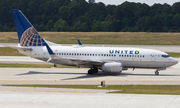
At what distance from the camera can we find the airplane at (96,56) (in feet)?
124

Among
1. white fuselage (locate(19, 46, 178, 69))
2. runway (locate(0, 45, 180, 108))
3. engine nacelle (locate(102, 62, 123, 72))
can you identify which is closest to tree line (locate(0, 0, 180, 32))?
white fuselage (locate(19, 46, 178, 69))

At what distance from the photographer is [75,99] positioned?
21438 mm

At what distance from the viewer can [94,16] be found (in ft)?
562

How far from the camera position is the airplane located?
37.7 meters

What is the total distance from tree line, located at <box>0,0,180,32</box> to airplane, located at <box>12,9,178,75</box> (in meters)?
111

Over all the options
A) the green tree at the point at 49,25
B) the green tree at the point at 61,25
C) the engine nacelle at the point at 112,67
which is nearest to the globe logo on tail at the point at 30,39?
the engine nacelle at the point at 112,67

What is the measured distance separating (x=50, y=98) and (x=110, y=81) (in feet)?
40.0

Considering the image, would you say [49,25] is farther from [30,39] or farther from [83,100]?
[83,100]

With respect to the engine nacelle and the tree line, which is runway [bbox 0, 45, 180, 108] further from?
the tree line

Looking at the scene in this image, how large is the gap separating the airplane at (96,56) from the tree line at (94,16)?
364ft

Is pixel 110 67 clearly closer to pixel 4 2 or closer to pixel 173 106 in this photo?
pixel 173 106

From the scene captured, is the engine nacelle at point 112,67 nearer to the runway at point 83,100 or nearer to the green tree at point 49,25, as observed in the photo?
the runway at point 83,100

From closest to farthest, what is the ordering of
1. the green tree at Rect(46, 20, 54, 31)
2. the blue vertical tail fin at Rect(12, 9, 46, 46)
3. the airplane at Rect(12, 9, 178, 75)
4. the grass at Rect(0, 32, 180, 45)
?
the airplane at Rect(12, 9, 178, 75) < the blue vertical tail fin at Rect(12, 9, 46, 46) < the grass at Rect(0, 32, 180, 45) < the green tree at Rect(46, 20, 54, 31)

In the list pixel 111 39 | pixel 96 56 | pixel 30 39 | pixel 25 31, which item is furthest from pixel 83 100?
pixel 111 39
